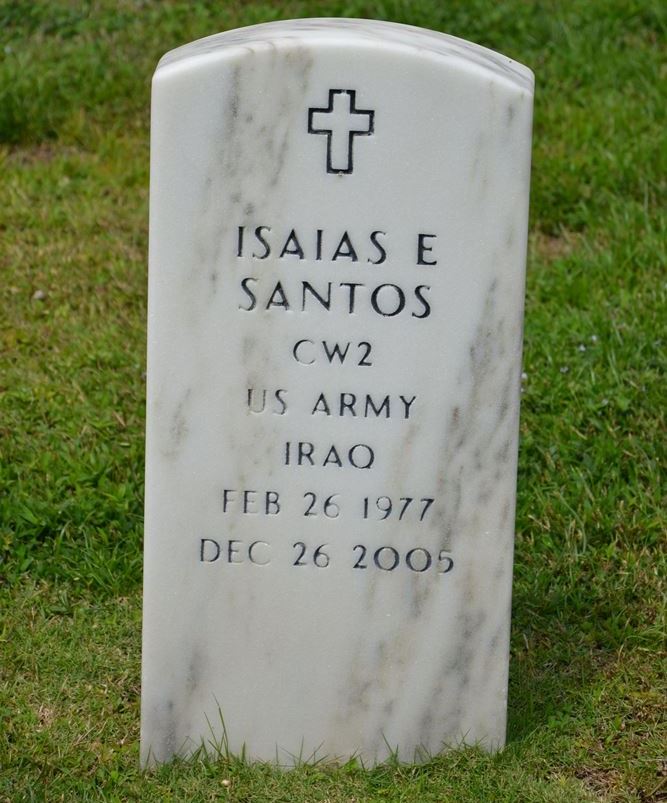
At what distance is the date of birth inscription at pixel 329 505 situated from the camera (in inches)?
109

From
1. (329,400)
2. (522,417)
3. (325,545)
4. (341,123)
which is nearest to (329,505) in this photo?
(325,545)

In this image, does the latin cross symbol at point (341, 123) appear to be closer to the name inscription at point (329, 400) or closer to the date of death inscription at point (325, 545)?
the name inscription at point (329, 400)

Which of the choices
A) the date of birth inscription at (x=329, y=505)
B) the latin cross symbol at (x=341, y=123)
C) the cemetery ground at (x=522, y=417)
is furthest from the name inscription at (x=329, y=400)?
the cemetery ground at (x=522, y=417)

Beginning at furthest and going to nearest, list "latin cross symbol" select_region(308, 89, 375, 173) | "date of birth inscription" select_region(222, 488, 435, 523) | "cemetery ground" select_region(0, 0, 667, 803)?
1. "cemetery ground" select_region(0, 0, 667, 803)
2. "date of birth inscription" select_region(222, 488, 435, 523)
3. "latin cross symbol" select_region(308, 89, 375, 173)

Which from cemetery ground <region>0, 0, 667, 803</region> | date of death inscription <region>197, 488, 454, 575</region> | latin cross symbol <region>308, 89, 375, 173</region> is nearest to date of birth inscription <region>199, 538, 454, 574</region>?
date of death inscription <region>197, 488, 454, 575</region>

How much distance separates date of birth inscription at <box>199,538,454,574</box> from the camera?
2781mm

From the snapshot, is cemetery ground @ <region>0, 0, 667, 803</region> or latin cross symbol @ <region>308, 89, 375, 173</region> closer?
latin cross symbol @ <region>308, 89, 375, 173</region>

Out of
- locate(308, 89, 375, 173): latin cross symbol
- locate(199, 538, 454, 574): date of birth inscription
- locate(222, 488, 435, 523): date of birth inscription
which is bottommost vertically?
locate(199, 538, 454, 574): date of birth inscription

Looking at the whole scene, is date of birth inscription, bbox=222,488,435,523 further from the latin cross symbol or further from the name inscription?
the latin cross symbol

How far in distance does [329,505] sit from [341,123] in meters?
0.77

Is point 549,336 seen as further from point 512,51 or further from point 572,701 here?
point 512,51

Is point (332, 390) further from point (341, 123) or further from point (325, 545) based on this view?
point (341, 123)

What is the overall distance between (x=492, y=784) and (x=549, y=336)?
1771 millimetres

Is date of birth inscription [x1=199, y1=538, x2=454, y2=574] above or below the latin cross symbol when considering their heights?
below
